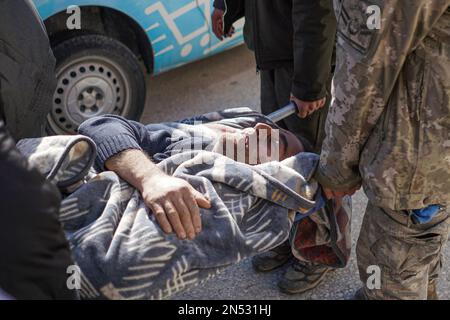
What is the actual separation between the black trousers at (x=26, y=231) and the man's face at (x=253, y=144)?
1.11 m

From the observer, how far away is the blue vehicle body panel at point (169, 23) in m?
3.45

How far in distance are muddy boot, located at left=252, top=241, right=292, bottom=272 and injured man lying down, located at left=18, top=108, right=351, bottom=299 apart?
66 centimetres

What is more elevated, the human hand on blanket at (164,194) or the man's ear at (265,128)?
the human hand on blanket at (164,194)

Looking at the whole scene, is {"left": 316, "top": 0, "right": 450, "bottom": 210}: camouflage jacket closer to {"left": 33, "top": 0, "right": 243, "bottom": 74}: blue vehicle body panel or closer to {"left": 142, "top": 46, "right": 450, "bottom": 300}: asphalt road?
{"left": 142, "top": 46, "right": 450, "bottom": 300}: asphalt road

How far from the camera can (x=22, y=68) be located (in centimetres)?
180

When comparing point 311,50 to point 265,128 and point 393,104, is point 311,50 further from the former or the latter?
point 393,104

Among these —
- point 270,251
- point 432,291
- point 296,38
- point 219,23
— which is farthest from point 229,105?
point 432,291

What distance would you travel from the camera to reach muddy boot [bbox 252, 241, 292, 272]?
110 inches

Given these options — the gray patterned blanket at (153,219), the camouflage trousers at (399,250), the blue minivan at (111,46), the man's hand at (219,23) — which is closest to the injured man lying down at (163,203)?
the gray patterned blanket at (153,219)

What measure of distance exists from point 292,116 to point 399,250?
0.99m

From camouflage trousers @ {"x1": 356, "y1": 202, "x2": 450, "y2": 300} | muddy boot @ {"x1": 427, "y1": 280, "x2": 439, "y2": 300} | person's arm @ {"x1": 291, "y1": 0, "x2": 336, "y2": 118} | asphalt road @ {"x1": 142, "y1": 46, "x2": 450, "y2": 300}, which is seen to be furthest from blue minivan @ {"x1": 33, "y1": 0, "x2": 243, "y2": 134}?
muddy boot @ {"x1": 427, "y1": 280, "x2": 439, "y2": 300}

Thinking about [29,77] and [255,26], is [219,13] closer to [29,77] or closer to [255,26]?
[255,26]

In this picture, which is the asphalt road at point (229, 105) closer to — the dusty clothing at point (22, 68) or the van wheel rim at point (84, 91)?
the van wheel rim at point (84, 91)

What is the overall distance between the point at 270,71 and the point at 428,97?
4.14 ft
